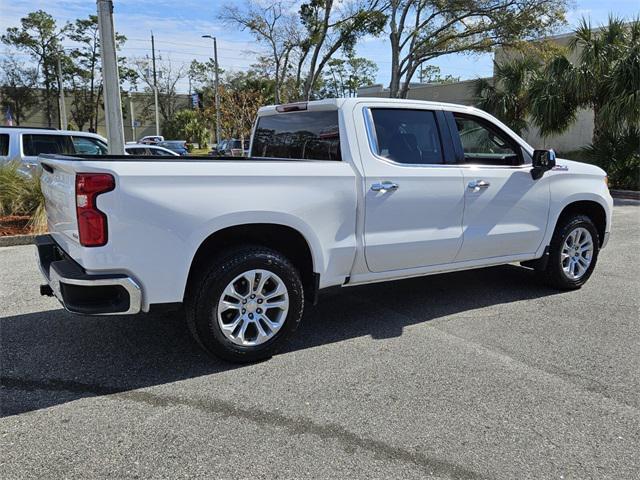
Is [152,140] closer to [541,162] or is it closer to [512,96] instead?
[512,96]

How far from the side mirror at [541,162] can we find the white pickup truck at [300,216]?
1 cm

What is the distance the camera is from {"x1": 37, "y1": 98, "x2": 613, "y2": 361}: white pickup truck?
343 centimetres

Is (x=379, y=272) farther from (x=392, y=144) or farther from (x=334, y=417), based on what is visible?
(x=334, y=417)

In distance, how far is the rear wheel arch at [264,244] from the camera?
3.83m

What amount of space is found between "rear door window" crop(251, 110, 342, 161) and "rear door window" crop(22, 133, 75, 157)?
705 centimetres

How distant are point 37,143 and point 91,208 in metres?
8.98

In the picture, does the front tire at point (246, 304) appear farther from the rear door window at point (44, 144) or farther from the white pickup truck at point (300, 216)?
the rear door window at point (44, 144)

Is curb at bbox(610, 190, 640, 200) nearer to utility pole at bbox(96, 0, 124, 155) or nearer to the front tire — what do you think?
utility pole at bbox(96, 0, 124, 155)

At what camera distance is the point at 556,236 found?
5695 millimetres

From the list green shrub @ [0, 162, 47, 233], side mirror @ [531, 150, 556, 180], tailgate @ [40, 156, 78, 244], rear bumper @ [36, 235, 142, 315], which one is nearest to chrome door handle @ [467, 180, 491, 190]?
side mirror @ [531, 150, 556, 180]

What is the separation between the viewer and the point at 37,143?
10984 mm

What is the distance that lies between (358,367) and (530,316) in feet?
6.74

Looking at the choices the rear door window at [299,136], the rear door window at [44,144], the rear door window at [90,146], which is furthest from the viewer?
the rear door window at [90,146]

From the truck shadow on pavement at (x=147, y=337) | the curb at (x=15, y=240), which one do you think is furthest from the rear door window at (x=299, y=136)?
the curb at (x=15, y=240)
